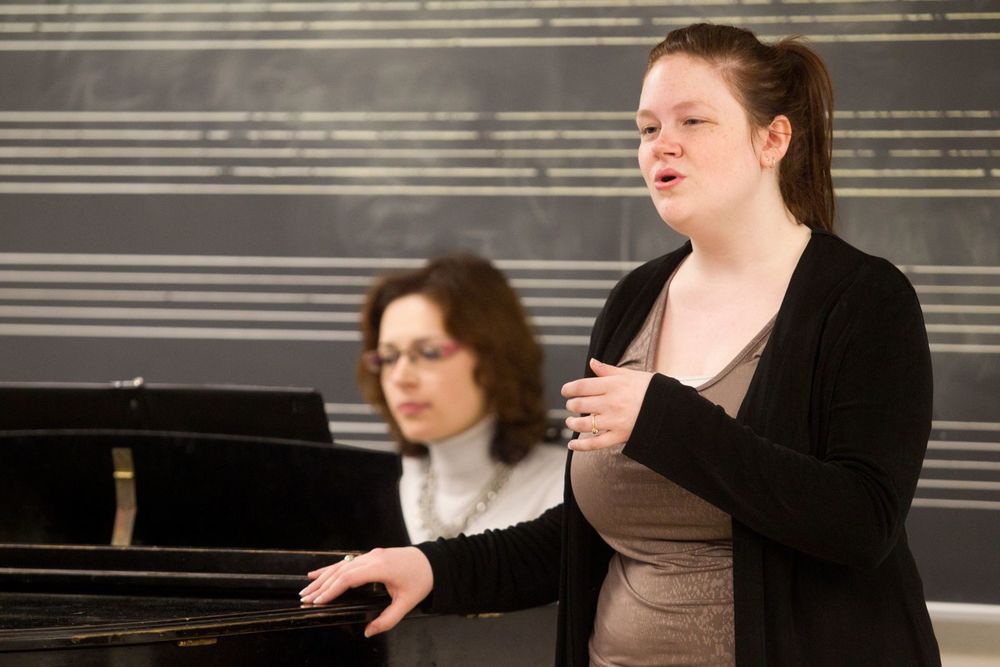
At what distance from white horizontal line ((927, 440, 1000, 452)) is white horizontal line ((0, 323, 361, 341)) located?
149cm

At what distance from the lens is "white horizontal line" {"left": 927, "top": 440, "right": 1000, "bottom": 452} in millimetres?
2758

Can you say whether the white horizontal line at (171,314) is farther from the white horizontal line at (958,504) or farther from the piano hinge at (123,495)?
the white horizontal line at (958,504)

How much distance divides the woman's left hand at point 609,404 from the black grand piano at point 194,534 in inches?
18.7

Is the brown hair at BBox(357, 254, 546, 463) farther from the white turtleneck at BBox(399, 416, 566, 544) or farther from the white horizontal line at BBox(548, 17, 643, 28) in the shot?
the white horizontal line at BBox(548, 17, 643, 28)

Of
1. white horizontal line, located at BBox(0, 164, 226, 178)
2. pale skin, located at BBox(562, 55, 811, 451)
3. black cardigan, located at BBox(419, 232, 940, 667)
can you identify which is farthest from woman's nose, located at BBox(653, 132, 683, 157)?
white horizontal line, located at BBox(0, 164, 226, 178)

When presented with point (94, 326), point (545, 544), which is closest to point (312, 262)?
point (94, 326)

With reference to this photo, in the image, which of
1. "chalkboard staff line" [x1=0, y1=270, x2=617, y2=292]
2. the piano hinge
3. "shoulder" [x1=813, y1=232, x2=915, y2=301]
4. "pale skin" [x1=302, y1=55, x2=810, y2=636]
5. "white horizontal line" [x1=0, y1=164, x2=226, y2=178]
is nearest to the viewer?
"shoulder" [x1=813, y1=232, x2=915, y2=301]

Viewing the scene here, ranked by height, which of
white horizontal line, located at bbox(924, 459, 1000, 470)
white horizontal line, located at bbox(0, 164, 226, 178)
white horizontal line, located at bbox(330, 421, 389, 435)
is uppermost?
white horizontal line, located at bbox(0, 164, 226, 178)

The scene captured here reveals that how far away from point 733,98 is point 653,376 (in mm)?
440

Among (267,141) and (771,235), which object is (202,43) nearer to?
(267,141)

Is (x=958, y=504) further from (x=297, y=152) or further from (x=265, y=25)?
(x=265, y=25)

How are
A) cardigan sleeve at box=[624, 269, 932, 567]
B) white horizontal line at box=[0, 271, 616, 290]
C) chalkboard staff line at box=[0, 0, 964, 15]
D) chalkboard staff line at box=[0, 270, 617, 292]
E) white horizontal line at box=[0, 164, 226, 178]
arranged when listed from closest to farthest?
cardigan sleeve at box=[624, 269, 932, 567], chalkboard staff line at box=[0, 0, 964, 15], chalkboard staff line at box=[0, 270, 617, 292], white horizontal line at box=[0, 271, 616, 290], white horizontal line at box=[0, 164, 226, 178]

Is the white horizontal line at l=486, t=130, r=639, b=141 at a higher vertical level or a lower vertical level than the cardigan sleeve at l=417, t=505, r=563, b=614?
higher

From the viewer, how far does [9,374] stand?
3377mm
